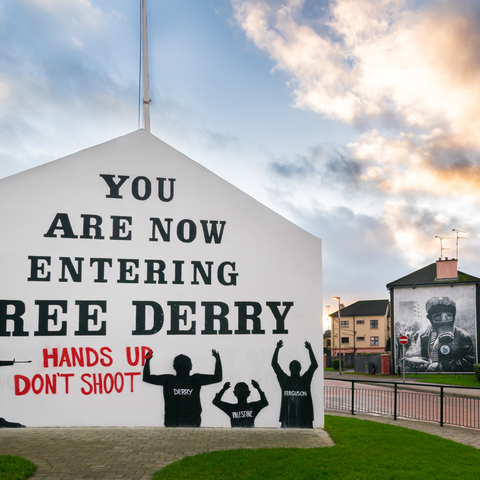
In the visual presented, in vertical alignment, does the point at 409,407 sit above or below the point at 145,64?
below

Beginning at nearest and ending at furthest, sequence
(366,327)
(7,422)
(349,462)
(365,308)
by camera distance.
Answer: (349,462) < (7,422) < (366,327) < (365,308)

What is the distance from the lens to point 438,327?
35688 mm

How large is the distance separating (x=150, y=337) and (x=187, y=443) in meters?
2.67

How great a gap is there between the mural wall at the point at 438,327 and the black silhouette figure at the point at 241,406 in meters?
28.1

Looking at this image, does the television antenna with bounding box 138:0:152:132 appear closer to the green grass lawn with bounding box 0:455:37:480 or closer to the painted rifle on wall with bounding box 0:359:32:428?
the painted rifle on wall with bounding box 0:359:32:428

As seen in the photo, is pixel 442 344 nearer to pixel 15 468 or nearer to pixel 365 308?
pixel 15 468

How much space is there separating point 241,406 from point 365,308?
67.0 meters

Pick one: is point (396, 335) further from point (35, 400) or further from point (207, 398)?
point (35, 400)

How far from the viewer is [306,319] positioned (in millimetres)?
12000

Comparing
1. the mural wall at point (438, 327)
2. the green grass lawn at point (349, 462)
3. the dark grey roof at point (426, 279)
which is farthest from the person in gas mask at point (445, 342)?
the green grass lawn at point (349, 462)

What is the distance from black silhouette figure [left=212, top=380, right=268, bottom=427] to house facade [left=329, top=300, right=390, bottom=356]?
61.2 meters

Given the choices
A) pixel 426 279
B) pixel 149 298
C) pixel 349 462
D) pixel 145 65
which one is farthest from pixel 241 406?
pixel 426 279

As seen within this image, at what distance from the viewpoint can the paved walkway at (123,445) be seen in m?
7.76

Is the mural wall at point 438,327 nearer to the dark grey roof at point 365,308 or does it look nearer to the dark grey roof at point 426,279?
the dark grey roof at point 426,279
